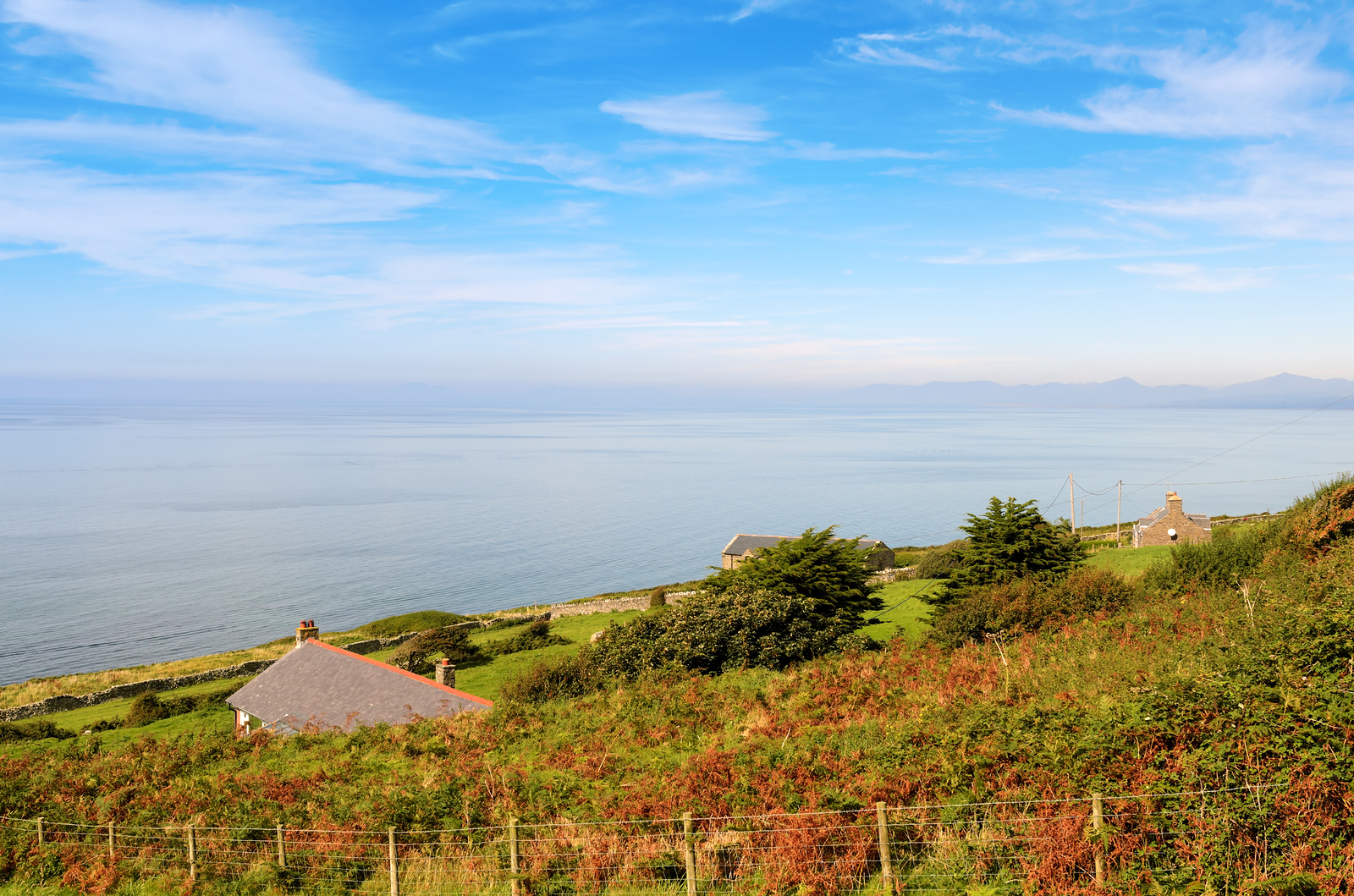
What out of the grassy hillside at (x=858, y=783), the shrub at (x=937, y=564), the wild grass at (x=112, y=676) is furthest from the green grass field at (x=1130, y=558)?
the wild grass at (x=112, y=676)

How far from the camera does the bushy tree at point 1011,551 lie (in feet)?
93.7

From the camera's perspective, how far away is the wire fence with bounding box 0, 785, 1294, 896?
798cm

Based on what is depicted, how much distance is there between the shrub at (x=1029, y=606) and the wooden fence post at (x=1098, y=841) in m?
14.6

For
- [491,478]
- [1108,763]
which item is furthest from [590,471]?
[1108,763]

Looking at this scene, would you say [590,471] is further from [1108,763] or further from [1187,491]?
[1108,763]

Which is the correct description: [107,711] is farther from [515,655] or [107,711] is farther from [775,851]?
[775,851]

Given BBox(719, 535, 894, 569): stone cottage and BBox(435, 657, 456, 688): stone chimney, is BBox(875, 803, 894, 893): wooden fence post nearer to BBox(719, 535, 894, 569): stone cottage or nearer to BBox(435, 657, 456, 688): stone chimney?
BBox(435, 657, 456, 688): stone chimney

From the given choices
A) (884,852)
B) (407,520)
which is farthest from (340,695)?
(407,520)

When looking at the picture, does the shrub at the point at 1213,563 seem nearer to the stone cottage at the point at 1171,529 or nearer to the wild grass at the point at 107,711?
the stone cottage at the point at 1171,529

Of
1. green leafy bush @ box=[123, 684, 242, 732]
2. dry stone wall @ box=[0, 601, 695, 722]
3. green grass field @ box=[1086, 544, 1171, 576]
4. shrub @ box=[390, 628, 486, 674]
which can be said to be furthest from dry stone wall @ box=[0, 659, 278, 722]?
green grass field @ box=[1086, 544, 1171, 576]

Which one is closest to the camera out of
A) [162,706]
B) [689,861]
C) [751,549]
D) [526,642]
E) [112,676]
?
[689,861]

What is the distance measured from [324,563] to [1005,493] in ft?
319

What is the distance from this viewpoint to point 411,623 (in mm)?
53906

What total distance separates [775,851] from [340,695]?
2143 centimetres
